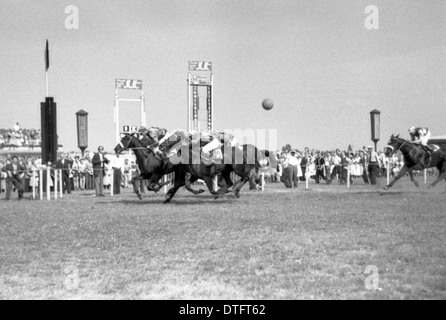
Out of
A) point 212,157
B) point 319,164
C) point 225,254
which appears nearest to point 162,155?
point 212,157

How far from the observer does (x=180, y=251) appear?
323 inches

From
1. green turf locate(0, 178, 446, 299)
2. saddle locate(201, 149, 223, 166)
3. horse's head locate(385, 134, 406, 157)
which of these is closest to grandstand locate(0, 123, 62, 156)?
saddle locate(201, 149, 223, 166)

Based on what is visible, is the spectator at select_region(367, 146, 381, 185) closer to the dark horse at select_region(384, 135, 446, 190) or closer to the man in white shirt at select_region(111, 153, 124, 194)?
the dark horse at select_region(384, 135, 446, 190)

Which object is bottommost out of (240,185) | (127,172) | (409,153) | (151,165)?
(240,185)

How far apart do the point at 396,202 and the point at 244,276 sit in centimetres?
1122

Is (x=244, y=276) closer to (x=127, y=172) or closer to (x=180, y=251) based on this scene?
(x=180, y=251)

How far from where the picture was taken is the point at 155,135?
17.7 meters

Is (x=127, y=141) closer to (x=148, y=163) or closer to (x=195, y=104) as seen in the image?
(x=148, y=163)

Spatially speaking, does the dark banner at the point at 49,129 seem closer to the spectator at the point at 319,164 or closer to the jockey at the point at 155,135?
the jockey at the point at 155,135

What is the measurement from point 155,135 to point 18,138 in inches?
860

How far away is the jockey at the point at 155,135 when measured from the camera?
17081 mm

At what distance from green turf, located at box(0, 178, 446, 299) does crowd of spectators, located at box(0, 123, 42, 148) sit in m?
23.3

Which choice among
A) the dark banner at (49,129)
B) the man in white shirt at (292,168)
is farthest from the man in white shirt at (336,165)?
the dark banner at (49,129)

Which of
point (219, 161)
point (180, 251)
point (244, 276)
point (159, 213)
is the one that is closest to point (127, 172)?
point (219, 161)
